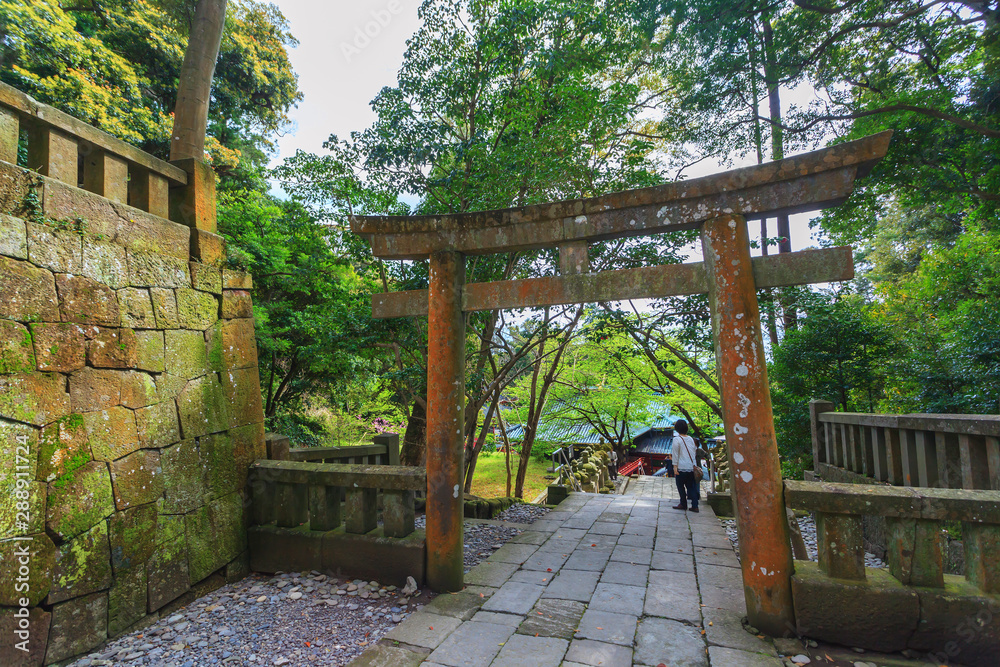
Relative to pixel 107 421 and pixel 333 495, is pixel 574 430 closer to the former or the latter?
pixel 333 495

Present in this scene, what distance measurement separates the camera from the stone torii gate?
10.8 ft

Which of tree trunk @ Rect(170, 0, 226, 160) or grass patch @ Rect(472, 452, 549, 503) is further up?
tree trunk @ Rect(170, 0, 226, 160)

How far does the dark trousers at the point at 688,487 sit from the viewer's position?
289 inches

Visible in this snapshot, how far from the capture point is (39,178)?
3.11 metres

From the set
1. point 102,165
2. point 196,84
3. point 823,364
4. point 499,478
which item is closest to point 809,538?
point 823,364

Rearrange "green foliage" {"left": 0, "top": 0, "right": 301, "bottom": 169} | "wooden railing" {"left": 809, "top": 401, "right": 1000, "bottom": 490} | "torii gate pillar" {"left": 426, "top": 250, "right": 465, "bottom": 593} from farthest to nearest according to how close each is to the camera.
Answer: "green foliage" {"left": 0, "top": 0, "right": 301, "bottom": 169}
"torii gate pillar" {"left": 426, "top": 250, "right": 465, "bottom": 593}
"wooden railing" {"left": 809, "top": 401, "right": 1000, "bottom": 490}

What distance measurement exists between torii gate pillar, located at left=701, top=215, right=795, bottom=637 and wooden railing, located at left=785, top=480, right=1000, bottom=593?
0.79ft

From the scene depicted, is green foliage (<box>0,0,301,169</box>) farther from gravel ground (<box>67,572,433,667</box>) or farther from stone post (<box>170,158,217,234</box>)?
gravel ground (<box>67,572,433,667</box>)

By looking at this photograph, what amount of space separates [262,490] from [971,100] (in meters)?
9.84

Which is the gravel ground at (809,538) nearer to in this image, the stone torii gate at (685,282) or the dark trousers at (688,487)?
the dark trousers at (688,487)

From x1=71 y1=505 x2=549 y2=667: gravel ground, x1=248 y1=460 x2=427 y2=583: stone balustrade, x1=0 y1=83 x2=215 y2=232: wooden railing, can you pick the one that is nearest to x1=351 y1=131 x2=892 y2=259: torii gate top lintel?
x1=0 y1=83 x2=215 y2=232: wooden railing

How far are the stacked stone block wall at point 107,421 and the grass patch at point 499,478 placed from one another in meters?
11.7

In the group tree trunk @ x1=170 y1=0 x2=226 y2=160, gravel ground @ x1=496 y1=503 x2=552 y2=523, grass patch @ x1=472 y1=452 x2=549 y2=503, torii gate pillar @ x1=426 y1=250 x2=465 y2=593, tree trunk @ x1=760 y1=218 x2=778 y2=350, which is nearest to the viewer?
torii gate pillar @ x1=426 y1=250 x2=465 y2=593

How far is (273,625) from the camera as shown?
3.50 metres
